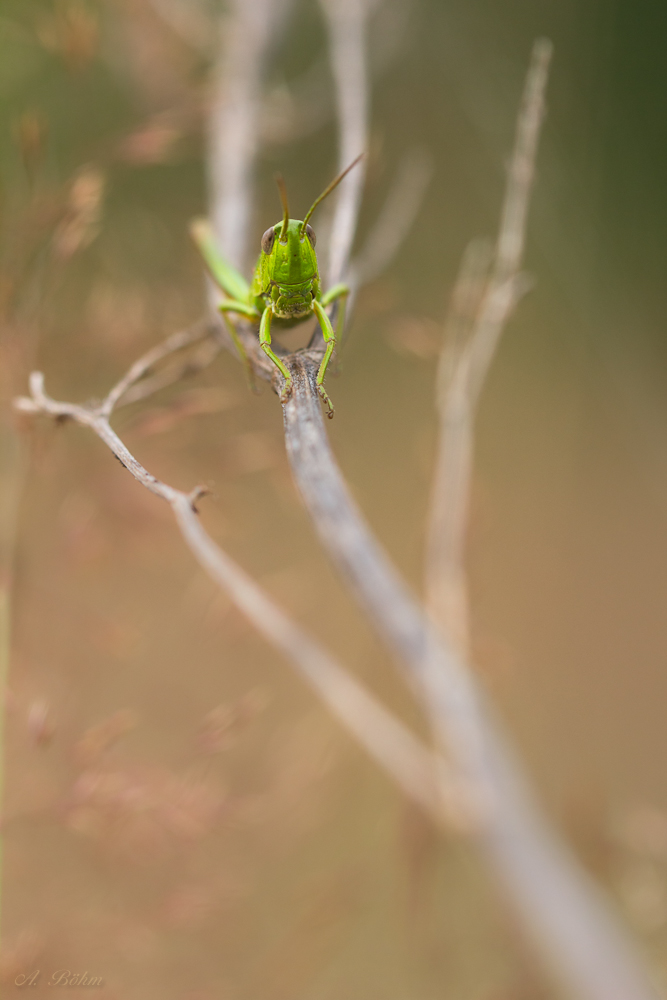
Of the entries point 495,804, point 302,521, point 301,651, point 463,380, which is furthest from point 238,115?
point 495,804

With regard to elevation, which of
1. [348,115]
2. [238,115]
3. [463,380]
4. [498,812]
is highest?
[238,115]

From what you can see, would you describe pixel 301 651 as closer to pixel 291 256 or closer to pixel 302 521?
pixel 291 256

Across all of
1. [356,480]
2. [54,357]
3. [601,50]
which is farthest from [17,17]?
[601,50]

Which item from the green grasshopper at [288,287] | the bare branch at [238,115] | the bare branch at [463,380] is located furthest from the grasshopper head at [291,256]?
the bare branch at [238,115]

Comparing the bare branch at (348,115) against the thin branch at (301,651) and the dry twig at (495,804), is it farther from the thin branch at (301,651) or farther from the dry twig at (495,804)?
the dry twig at (495,804)

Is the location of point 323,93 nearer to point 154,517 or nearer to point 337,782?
point 154,517

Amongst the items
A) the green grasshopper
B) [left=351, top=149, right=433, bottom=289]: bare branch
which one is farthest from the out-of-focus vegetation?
the green grasshopper
